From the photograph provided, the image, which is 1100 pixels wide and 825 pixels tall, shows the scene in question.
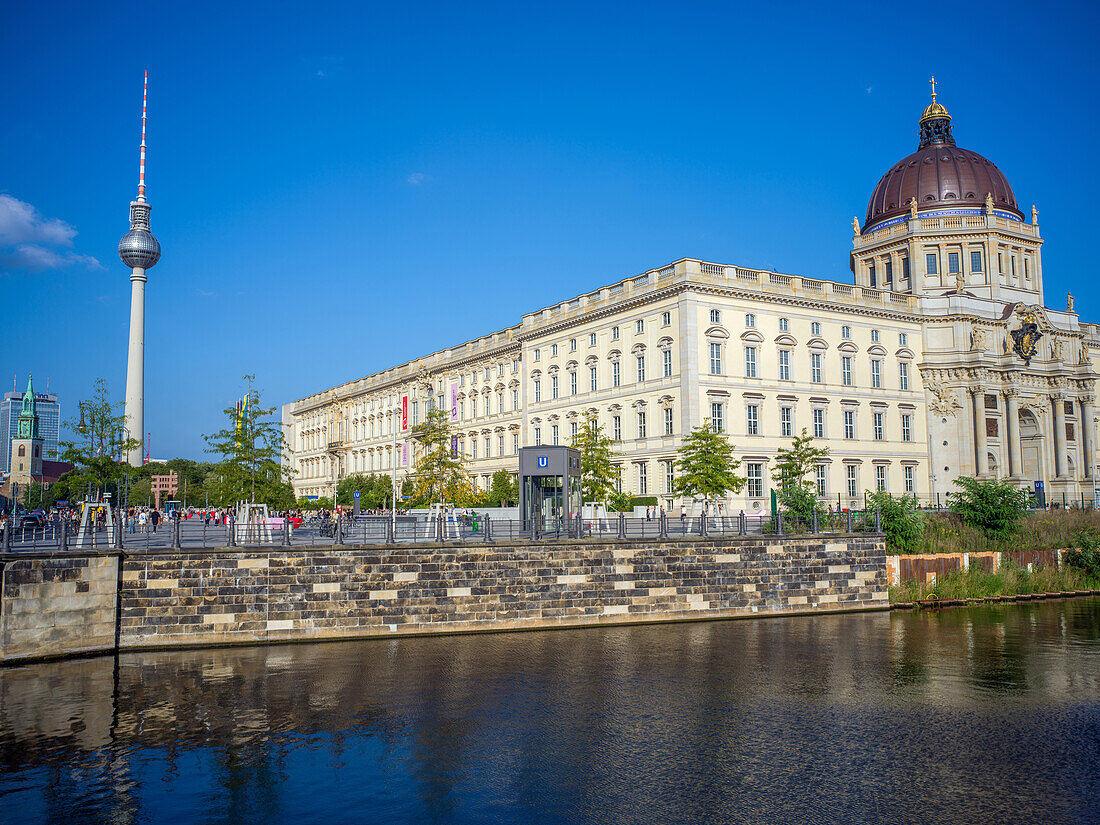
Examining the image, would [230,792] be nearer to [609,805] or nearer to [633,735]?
[609,805]

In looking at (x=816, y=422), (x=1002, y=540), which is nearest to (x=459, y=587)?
(x=1002, y=540)

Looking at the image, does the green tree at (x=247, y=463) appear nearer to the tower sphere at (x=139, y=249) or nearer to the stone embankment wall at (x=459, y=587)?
the stone embankment wall at (x=459, y=587)

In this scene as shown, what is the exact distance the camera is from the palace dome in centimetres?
8125

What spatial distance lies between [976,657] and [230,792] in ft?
68.7

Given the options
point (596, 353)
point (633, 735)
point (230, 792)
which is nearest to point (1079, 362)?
point (596, 353)

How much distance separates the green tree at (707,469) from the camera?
161 feet

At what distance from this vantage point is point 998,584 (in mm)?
41188

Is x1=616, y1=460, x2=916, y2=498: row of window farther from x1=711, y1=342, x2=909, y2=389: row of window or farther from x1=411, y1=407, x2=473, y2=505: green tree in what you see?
A: x1=411, y1=407, x2=473, y2=505: green tree

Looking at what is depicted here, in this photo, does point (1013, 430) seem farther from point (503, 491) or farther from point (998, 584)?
point (503, 491)

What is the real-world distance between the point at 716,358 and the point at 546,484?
23.8 metres

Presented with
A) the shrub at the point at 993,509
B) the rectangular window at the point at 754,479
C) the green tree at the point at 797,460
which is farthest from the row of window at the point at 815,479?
the shrub at the point at 993,509

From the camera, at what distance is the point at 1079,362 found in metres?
78.2

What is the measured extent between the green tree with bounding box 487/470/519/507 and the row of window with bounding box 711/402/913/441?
17132mm

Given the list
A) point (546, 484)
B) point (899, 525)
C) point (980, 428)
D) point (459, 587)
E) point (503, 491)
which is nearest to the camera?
point (459, 587)
